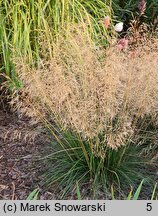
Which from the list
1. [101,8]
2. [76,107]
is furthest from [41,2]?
[76,107]

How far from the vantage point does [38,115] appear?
2988 millimetres

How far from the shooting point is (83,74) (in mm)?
2803

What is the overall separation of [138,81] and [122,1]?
2.65m

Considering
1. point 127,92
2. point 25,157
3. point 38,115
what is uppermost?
point 127,92

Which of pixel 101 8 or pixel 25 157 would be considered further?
pixel 101 8

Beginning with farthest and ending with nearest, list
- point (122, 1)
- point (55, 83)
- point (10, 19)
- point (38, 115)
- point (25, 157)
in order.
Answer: point (122, 1)
point (10, 19)
point (25, 157)
point (38, 115)
point (55, 83)

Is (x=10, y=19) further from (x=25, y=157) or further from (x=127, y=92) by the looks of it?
(x=127, y=92)

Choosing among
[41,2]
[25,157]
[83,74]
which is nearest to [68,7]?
[41,2]

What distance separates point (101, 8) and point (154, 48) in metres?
1.67

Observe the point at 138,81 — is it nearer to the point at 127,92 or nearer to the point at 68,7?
the point at 127,92

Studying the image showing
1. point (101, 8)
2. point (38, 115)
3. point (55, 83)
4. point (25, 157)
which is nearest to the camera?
point (55, 83)

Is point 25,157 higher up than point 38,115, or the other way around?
point 38,115

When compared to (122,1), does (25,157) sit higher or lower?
lower

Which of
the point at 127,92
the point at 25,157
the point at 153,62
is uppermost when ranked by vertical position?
the point at 153,62
